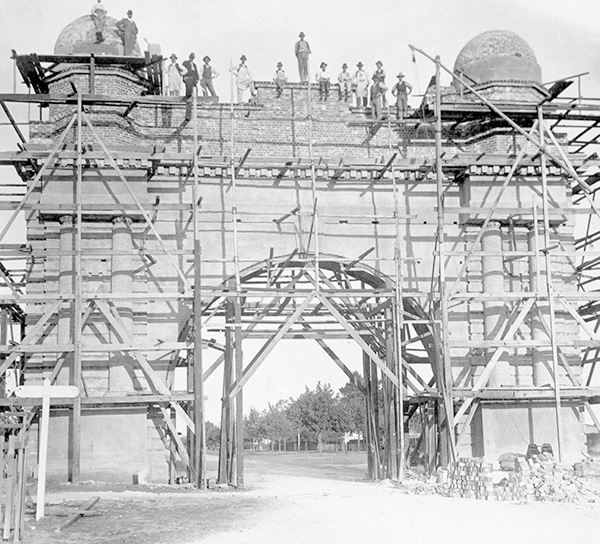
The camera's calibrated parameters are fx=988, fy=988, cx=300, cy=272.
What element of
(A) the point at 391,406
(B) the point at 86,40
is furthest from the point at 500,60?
(B) the point at 86,40

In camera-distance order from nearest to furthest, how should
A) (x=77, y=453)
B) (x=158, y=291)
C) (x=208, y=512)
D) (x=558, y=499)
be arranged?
(x=208, y=512)
(x=558, y=499)
(x=77, y=453)
(x=158, y=291)

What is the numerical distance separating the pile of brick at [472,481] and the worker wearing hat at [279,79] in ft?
32.6

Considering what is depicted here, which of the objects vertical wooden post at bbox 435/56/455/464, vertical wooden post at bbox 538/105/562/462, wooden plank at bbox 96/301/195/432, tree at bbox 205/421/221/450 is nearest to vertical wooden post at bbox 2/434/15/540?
wooden plank at bbox 96/301/195/432

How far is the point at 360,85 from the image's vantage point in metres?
24.0

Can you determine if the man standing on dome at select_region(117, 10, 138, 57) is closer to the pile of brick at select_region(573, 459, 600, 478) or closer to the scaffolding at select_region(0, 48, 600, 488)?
the scaffolding at select_region(0, 48, 600, 488)

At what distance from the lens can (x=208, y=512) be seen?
46.8 feet

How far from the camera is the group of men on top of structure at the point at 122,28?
22.2 meters

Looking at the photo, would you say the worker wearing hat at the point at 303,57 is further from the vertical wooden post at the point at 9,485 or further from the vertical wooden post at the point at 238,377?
the vertical wooden post at the point at 9,485

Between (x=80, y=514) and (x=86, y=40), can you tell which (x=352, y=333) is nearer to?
(x=80, y=514)

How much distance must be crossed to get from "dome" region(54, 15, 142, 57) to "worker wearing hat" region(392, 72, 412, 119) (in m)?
6.10

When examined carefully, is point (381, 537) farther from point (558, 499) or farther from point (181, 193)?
point (181, 193)

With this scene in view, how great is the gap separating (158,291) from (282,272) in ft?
10.4

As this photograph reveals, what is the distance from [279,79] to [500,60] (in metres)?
5.24

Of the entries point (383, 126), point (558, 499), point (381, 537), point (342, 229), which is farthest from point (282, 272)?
point (381, 537)
